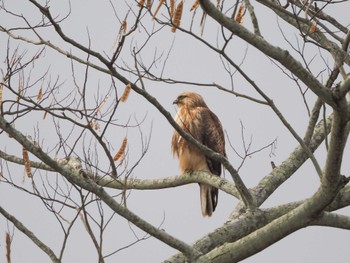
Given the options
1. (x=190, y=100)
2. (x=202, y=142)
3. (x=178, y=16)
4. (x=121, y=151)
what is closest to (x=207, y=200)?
(x=202, y=142)

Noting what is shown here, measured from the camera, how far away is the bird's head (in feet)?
24.7

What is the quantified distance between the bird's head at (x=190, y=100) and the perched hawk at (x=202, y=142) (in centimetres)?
2

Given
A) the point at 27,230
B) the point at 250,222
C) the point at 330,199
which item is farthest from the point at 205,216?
the point at 330,199

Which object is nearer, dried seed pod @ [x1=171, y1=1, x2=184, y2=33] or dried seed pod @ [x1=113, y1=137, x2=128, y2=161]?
dried seed pod @ [x1=171, y1=1, x2=184, y2=33]

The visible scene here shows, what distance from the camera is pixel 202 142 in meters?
7.16

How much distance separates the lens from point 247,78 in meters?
3.26

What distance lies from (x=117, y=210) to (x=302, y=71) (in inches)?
47.7

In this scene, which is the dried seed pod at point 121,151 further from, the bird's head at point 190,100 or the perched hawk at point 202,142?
the bird's head at point 190,100

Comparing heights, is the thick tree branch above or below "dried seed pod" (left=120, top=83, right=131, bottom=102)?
below

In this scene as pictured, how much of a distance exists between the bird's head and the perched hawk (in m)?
0.02

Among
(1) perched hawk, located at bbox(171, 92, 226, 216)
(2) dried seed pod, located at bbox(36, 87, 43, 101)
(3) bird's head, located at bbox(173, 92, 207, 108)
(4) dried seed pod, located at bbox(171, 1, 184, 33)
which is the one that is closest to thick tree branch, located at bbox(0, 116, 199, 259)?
(2) dried seed pod, located at bbox(36, 87, 43, 101)

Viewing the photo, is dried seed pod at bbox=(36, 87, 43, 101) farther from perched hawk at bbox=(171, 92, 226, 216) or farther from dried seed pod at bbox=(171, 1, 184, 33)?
perched hawk at bbox=(171, 92, 226, 216)

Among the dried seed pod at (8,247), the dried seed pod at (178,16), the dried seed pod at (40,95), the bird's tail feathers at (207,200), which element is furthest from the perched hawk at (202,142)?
the dried seed pod at (178,16)

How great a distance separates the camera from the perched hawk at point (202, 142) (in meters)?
6.89
